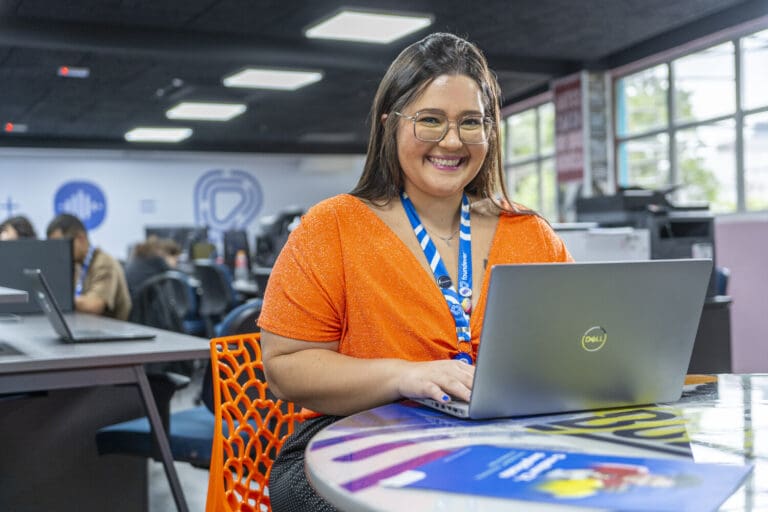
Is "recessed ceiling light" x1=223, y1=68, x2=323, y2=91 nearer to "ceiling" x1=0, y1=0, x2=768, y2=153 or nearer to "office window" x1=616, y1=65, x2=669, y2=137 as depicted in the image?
"ceiling" x1=0, y1=0, x2=768, y2=153

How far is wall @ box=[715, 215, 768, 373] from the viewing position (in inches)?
258

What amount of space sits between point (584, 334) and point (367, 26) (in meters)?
6.04

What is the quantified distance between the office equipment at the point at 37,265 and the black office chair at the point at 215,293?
8.13 feet

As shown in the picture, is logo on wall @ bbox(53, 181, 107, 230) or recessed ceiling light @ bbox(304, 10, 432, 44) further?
logo on wall @ bbox(53, 181, 107, 230)

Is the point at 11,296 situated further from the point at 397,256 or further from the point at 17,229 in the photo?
→ the point at 17,229

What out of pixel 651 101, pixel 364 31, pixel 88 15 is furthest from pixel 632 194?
pixel 88 15

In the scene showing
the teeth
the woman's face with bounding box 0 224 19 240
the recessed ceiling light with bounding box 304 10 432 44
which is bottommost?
the woman's face with bounding box 0 224 19 240

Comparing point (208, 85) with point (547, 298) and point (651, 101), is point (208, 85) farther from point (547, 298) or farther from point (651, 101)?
point (547, 298)

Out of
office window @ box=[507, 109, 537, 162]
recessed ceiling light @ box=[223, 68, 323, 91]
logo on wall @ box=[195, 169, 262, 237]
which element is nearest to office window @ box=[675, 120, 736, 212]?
office window @ box=[507, 109, 537, 162]

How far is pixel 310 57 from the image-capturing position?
24.9 feet

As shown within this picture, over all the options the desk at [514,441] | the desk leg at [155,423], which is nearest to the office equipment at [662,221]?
the desk leg at [155,423]

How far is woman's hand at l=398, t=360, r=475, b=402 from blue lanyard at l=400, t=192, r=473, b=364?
6.1 inches

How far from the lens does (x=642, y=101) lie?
812 cm

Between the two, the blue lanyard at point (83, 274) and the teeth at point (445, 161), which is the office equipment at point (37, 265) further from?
the teeth at point (445, 161)
